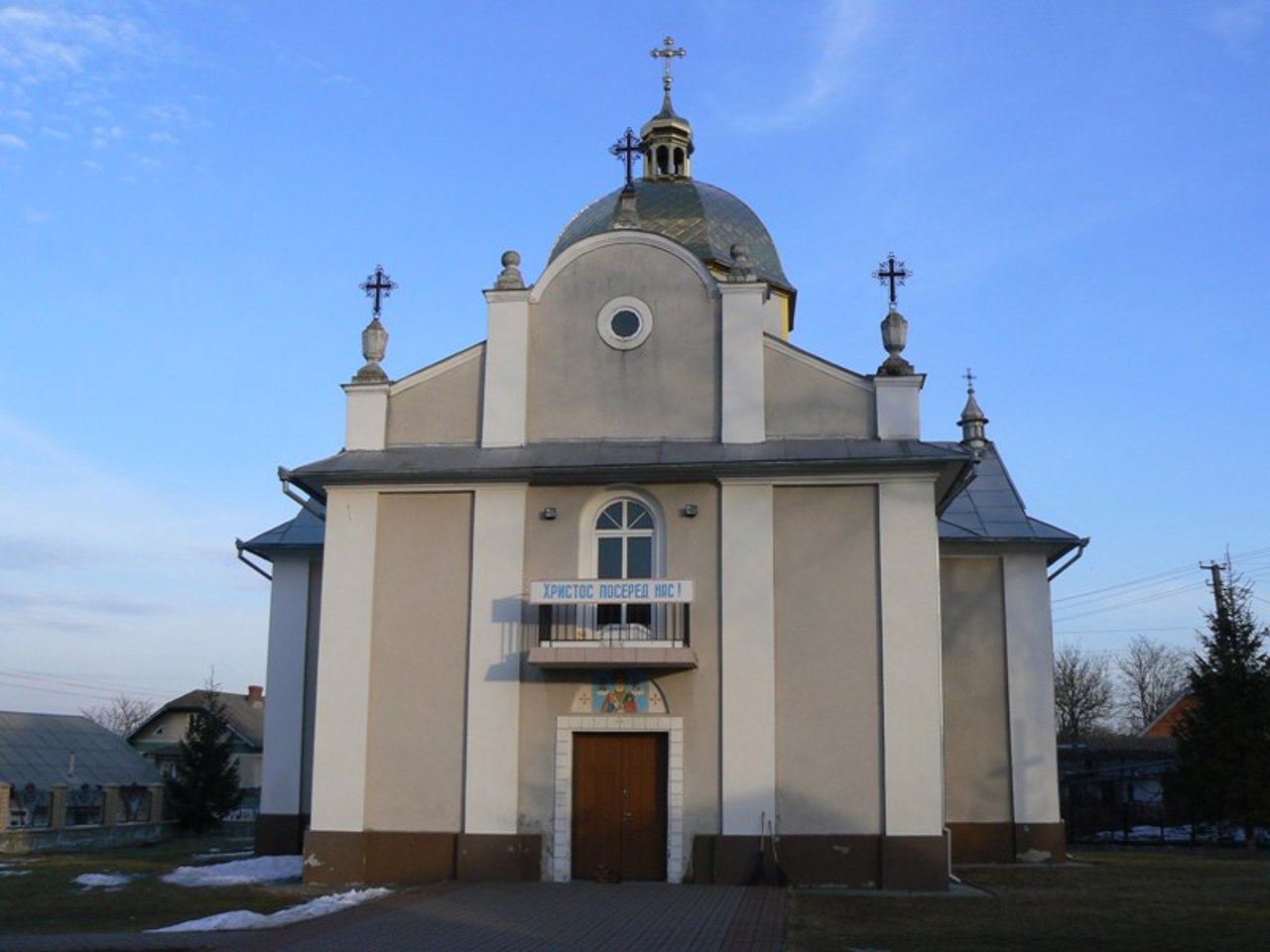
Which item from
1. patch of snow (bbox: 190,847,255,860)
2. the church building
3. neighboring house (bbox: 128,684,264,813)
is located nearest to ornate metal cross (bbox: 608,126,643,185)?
the church building

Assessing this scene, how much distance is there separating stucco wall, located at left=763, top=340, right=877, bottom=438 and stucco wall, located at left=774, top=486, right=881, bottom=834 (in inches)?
34.8

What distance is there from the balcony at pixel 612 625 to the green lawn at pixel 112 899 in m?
4.41

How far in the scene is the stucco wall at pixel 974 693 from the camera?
22781 millimetres

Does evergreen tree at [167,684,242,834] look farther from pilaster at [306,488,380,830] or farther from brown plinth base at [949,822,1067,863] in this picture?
brown plinth base at [949,822,1067,863]

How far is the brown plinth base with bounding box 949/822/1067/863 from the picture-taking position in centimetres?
2242

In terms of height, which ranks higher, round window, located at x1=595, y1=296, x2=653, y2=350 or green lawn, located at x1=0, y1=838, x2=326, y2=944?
round window, located at x1=595, y1=296, x2=653, y2=350

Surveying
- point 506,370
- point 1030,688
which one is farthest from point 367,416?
point 1030,688

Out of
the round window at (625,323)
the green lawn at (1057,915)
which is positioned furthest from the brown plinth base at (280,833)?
the round window at (625,323)

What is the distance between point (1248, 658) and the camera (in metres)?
28.5

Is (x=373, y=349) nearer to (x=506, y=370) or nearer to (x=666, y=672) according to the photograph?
(x=506, y=370)

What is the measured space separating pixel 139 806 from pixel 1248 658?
2588 cm

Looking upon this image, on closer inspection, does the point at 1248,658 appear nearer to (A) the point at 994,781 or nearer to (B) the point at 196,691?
(A) the point at 994,781

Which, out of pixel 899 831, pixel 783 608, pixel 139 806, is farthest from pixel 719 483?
pixel 139 806

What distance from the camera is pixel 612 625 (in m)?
17.9
